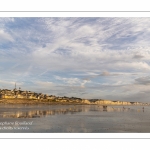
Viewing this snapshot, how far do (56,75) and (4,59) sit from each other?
520 cm

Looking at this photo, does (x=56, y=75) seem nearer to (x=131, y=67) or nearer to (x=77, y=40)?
(x=77, y=40)
